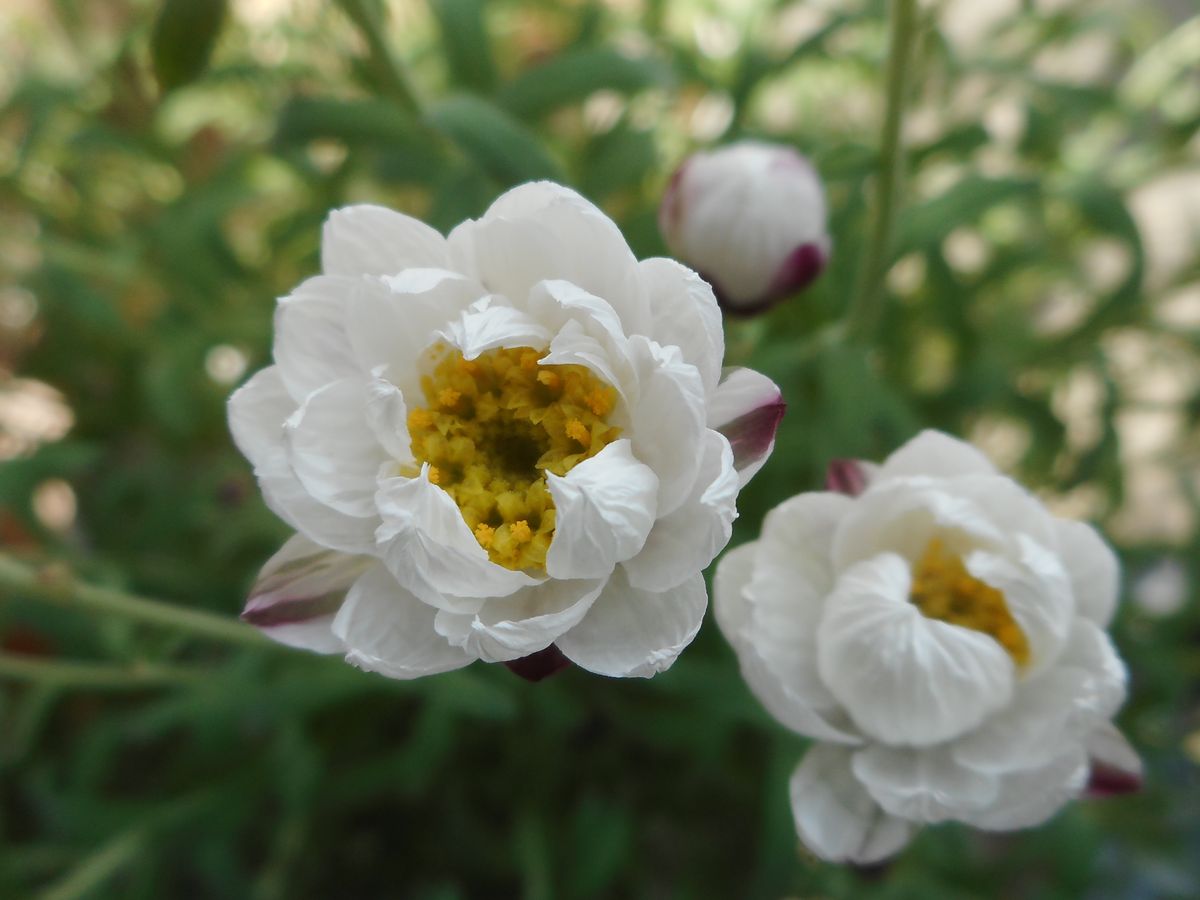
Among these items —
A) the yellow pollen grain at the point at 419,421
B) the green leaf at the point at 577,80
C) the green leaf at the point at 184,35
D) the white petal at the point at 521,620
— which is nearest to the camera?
the white petal at the point at 521,620

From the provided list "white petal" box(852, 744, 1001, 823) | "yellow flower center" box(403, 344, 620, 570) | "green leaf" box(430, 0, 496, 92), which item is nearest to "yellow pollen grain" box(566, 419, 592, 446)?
"yellow flower center" box(403, 344, 620, 570)

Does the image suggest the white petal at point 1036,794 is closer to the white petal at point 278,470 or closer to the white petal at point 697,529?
the white petal at point 697,529

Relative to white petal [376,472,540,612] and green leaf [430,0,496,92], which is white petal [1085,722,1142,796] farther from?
green leaf [430,0,496,92]

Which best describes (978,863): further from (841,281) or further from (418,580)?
(418,580)

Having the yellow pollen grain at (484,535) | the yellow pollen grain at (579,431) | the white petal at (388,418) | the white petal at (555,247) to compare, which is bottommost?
the yellow pollen grain at (484,535)

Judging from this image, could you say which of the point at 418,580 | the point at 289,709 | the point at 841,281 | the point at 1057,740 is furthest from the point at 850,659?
the point at 289,709

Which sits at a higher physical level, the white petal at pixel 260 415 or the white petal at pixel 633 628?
the white petal at pixel 260 415

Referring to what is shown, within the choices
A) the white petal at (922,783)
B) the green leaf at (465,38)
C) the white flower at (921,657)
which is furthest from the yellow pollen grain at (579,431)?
the green leaf at (465,38)
